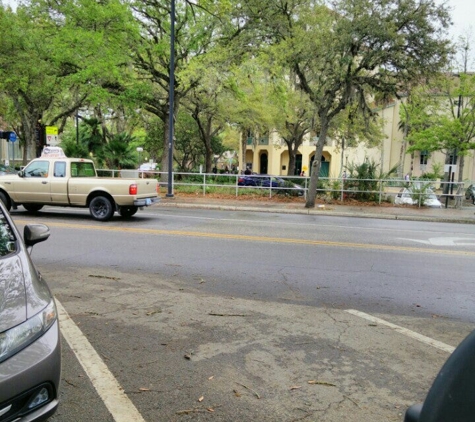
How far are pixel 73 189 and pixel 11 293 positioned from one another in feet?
32.7

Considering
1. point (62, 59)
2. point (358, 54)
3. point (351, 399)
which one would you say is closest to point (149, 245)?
point (351, 399)

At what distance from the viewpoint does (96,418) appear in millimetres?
2793

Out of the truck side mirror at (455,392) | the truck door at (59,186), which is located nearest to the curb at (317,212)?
the truck door at (59,186)

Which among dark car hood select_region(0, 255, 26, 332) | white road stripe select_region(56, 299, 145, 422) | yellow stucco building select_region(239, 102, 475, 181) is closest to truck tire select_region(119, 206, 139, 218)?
white road stripe select_region(56, 299, 145, 422)

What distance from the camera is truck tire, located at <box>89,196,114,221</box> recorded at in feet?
38.6

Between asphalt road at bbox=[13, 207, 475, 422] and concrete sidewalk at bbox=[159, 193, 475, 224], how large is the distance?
761cm

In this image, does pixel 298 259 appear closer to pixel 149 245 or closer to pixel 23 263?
pixel 149 245

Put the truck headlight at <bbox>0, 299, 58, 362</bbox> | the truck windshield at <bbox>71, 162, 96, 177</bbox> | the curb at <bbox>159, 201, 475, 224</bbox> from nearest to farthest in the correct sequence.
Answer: the truck headlight at <bbox>0, 299, 58, 362</bbox>
the truck windshield at <bbox>71, 162, 96, 177</bbox>
the curb at <bbox>159, 201, 475, 224</bbox>

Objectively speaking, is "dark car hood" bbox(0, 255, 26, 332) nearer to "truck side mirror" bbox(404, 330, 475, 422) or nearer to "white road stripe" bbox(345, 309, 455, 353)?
"truck side mirror" bbox(404, 330, 475, 422)

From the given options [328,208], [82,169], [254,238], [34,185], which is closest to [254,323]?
[254,238]

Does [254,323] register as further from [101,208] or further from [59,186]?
[59,186]

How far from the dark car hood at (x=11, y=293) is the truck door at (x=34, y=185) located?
32.3 ft

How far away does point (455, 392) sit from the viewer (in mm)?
1298

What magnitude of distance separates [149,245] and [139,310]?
3.80 meters
